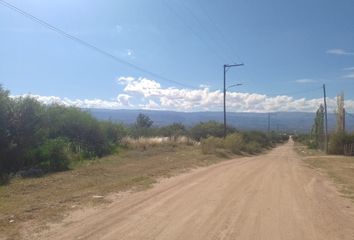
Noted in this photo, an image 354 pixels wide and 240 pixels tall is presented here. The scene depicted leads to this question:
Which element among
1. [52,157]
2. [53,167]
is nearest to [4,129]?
[52,157]

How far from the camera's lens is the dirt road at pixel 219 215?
9148 millimetres

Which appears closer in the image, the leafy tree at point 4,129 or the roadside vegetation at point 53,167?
the roadside vegetation at point 53,167

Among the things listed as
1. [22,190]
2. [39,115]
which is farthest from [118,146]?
[22,190]

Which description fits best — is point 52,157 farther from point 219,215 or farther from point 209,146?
point 209,146

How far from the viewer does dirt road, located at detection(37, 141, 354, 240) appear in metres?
9.15

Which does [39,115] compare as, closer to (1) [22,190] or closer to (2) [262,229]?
(1) [22,190]

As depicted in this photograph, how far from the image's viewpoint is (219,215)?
1098 cm

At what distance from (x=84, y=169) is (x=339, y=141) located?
121 feet

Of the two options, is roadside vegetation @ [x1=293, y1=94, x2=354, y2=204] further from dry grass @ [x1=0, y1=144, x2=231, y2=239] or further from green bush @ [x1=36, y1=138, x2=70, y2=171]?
green bush @ [x1=36, y1=138, x2=70, y2=171]

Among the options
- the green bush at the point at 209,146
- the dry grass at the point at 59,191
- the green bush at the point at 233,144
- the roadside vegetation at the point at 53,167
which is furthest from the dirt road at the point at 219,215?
the green bush at the point at 233,144

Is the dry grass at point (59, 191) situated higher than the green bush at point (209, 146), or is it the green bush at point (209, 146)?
the dry grass at point (59, 191)

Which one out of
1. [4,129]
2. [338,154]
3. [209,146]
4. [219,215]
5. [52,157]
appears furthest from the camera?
[338,154]

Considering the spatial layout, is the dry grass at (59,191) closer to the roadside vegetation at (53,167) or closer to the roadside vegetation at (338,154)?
the roadside vegetation at (53,167)

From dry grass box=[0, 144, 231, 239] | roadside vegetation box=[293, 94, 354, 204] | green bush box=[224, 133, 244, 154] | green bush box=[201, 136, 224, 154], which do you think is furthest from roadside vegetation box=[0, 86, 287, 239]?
roadside vegetation box=[293, 94, 354, 204]
